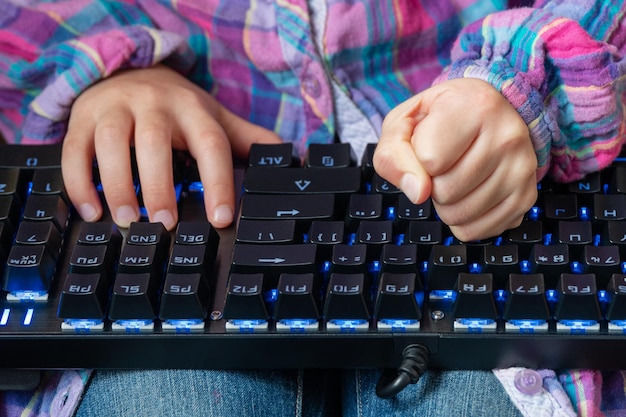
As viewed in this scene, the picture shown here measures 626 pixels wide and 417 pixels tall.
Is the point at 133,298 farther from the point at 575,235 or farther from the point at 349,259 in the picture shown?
the point at 575,235

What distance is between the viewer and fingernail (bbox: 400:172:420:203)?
0.53m

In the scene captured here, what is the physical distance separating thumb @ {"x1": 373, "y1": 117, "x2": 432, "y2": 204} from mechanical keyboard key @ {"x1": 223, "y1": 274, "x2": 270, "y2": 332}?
0.11 m

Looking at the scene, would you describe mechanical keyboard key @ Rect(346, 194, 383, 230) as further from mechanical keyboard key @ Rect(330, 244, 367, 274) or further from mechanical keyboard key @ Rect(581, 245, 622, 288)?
mechanical keyboard key @ Rect(581, 245, 622, 288)

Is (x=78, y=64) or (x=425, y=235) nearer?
Answer: (x=425, y=235)

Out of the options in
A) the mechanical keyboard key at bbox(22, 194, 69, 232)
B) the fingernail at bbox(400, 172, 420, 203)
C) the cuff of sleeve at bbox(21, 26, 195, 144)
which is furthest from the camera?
the cuff of sleeve at bbox(21, 26, 195, 144)

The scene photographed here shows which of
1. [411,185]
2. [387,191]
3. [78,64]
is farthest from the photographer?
[78,64]

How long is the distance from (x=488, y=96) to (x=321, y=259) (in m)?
0.16

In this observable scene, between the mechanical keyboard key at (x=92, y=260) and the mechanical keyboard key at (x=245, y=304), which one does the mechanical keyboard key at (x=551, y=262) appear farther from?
the mechanical keyboard key at (x=92, y=260)

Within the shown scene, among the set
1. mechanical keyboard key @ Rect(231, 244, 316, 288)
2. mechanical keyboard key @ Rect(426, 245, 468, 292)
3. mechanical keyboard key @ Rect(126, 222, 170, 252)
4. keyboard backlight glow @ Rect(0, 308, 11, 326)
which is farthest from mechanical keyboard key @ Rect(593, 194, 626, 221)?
keyboard backlight glow @ Rect(0, 308, 11, 326)

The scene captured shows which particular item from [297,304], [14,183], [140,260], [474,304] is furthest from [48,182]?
[474,304]

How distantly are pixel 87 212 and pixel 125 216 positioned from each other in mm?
32

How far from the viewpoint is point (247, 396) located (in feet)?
2.07

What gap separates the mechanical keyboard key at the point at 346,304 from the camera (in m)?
0.56

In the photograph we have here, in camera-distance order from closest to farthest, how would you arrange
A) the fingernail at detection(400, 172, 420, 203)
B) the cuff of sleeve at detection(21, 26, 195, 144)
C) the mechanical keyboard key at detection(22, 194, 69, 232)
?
1. the fingernail at detection(400, 172, 420, 203)
2. the mechanical keyboard key at detection(22, 194, 69, 232)
3. the cuff of sleeve at detection(21, 26, 195, 144)
